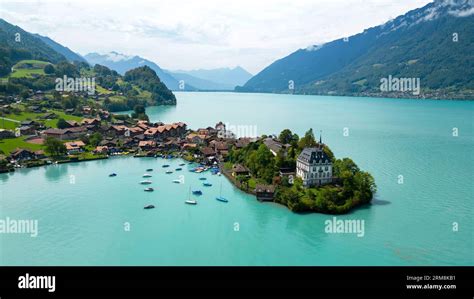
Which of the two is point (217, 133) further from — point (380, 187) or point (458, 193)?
point (458, 193)

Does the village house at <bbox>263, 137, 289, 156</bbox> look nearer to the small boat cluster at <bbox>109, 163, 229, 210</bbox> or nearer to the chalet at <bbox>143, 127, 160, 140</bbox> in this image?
the small boat cluster at <bbox>109, 163, 229, 210</bbox>


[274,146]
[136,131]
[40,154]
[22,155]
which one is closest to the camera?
[274,146]

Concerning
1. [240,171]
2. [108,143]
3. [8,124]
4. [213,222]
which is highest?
[8,124]

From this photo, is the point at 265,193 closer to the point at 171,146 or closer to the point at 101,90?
the point at 171,146

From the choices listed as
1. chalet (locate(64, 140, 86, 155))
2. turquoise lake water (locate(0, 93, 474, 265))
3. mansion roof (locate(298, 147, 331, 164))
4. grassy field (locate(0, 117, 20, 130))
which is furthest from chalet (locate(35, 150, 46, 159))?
mansion roof (locate(298, 147, 331, 164))

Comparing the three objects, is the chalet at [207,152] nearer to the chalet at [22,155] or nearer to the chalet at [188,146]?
the chalet at [188,146]

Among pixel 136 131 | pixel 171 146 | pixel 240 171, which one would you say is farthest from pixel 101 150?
pixel 240 171

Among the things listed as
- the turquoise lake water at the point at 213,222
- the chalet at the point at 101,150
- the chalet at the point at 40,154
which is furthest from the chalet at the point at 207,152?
the chalet at the point at 40,154
